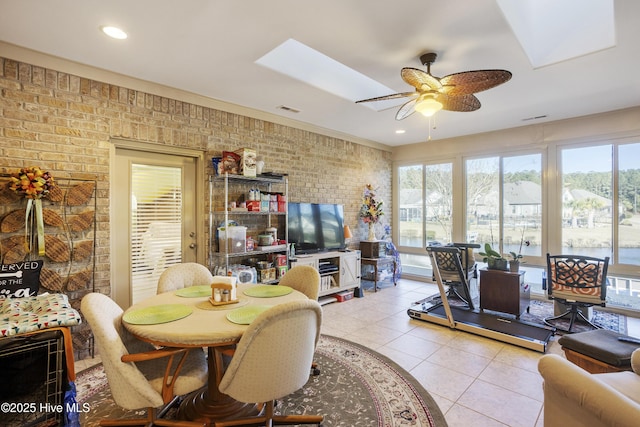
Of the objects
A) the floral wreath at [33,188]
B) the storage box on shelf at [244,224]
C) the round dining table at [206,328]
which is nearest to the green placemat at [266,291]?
the round dining table at [206,328]

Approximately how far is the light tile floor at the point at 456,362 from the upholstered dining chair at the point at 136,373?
1.43 meters

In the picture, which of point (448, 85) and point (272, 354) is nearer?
point (272, 354)

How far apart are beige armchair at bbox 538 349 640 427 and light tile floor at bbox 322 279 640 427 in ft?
2.09

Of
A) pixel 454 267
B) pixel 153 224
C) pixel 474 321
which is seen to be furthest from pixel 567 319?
pixel 153 224

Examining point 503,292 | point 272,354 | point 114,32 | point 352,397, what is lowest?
point 352,397

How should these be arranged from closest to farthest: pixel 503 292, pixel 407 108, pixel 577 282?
1. pixel 407 108
2. pixel 577 282
3. pixel 503 292

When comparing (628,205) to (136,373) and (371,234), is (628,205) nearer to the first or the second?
(371,234)

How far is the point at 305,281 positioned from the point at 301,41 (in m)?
2.01

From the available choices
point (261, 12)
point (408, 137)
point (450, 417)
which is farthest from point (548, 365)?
point (408, 137)

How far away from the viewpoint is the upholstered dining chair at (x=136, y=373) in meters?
1.57

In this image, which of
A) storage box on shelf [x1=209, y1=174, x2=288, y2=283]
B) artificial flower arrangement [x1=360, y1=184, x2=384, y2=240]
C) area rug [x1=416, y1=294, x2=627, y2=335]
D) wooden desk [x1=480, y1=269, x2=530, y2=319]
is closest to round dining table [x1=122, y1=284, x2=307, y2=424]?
storage box on shelf [x1=209, y1=174, x2=288, y2=283]

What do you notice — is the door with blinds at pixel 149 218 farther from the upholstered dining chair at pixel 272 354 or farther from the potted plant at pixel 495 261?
the potted plant at pixel 495 261

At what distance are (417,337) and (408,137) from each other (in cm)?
370

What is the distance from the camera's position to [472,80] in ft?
7.61
